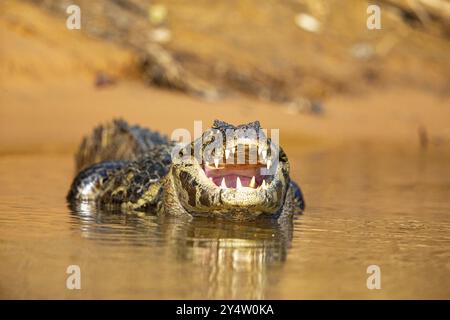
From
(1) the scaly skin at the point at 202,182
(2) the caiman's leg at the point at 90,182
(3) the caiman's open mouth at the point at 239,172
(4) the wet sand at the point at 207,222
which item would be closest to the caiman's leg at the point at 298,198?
(1) the scaly skin at the point at 202,182

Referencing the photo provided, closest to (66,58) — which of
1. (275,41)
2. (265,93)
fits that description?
(265,93)

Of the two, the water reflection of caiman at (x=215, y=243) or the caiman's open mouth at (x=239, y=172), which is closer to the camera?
the water reflection of caiman at (x=215, y=243)

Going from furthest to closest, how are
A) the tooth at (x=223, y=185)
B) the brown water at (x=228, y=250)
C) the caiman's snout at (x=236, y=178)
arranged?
the tooth at (x=223, y=185), the caiman's snout at (x=236, y=178), the brown water at (x=228, y=250)

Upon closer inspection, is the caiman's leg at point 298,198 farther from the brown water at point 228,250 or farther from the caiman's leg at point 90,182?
the caiman's leg at point 90,182

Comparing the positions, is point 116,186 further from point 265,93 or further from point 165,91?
point 265,93

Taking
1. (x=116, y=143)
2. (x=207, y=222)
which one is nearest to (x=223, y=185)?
(x=207, y=222)

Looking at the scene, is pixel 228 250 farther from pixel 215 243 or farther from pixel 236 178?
pixel 236 178
